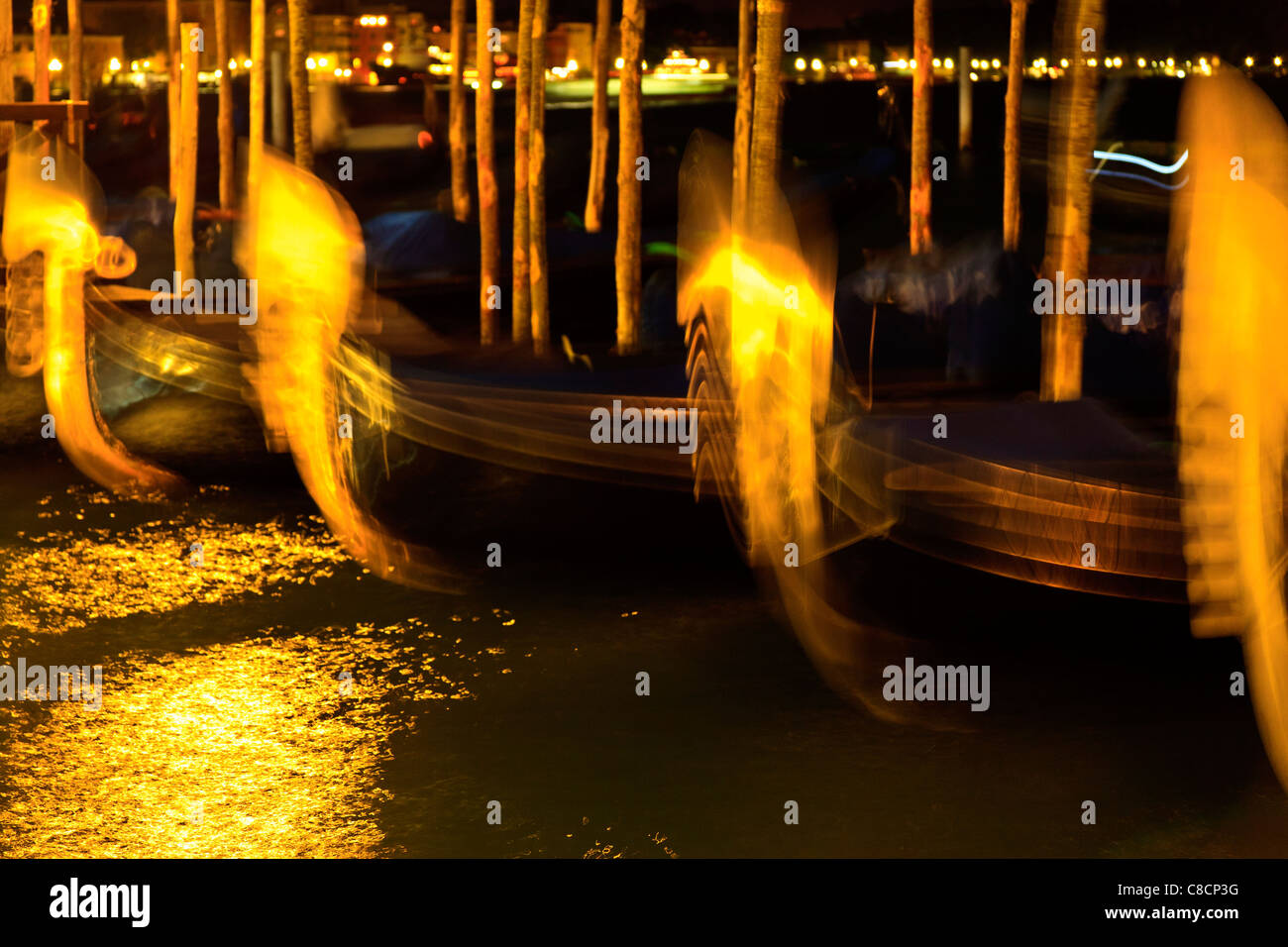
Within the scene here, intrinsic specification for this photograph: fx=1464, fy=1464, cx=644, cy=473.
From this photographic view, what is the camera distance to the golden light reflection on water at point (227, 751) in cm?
788

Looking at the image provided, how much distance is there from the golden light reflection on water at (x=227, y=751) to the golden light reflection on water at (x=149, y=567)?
4.86ft

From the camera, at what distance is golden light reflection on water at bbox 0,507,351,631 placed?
A: 12.3 metres

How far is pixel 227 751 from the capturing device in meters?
9.14

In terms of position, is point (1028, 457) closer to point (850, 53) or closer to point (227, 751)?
point (227, 751)

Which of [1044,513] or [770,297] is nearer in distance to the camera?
[1044,513]

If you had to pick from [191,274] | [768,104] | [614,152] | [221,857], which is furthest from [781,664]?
[614,152]

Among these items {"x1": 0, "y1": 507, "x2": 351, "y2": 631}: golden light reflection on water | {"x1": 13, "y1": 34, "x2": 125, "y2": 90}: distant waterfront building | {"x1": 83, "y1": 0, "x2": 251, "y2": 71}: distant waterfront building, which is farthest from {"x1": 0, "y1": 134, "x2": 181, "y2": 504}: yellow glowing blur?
{"x1": 83, "y1": 0, "x2": 251, "y2": 71}: distant waterfront building

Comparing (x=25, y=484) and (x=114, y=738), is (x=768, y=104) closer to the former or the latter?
(x=25, y=484)

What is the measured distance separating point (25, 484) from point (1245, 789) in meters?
13.5

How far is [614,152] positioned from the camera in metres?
45.1

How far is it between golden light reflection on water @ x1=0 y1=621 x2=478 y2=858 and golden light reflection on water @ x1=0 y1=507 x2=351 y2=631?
4.86 ft

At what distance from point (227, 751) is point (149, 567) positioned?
472 centimetres

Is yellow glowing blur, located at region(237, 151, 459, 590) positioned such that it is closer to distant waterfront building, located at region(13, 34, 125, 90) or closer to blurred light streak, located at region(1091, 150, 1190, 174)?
blurred light streak, located at region(1091, 150, 1190, 174)

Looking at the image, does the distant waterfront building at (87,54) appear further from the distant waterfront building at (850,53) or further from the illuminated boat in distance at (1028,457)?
the illuminated boat in distance at (1028,457)
